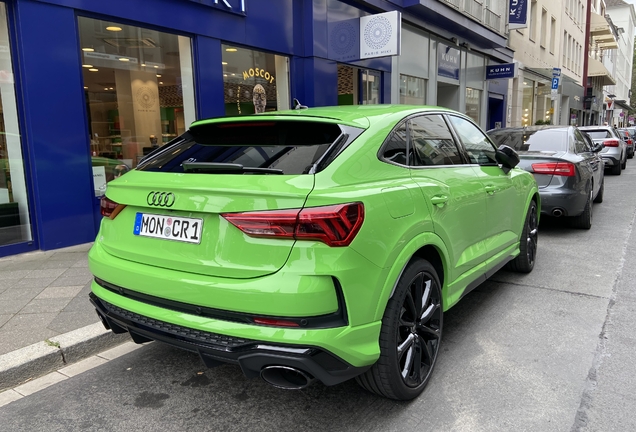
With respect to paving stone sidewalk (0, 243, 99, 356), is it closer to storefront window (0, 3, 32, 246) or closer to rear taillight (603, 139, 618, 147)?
storefront window (0, 3, 32, 246)

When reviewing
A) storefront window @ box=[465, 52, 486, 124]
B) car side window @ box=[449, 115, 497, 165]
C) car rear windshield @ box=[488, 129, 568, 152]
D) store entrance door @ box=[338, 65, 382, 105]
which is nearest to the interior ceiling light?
store entrance door @ box=[338, 65, 382, 105]

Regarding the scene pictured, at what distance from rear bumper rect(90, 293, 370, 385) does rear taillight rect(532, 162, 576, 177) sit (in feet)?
18.0

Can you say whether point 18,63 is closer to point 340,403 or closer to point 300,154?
point 300,154

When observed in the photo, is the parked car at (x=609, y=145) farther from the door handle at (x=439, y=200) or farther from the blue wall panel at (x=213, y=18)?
the door handle at (x=439, y=200)

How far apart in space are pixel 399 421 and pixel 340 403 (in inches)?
14.6

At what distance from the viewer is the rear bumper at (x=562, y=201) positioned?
6758mm

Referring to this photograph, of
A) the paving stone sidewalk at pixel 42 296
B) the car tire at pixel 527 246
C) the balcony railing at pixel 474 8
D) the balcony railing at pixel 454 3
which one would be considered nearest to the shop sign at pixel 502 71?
the balcony railing at pixel 474 8

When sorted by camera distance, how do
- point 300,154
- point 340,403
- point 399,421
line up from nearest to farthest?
point 300,154, point 399,421, point 340,403

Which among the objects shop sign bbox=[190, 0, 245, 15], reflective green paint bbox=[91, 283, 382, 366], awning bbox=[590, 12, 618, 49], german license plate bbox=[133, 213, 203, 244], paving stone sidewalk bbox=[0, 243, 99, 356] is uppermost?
awning bbox=[590, 12, 618, 49]

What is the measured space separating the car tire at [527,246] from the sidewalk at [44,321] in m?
3.86

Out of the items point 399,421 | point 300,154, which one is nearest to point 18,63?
point 300,154

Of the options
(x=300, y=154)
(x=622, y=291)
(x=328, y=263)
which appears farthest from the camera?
(x=622, y=291)

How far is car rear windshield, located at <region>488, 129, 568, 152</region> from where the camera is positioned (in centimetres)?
734

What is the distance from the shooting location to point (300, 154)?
8.26ft
